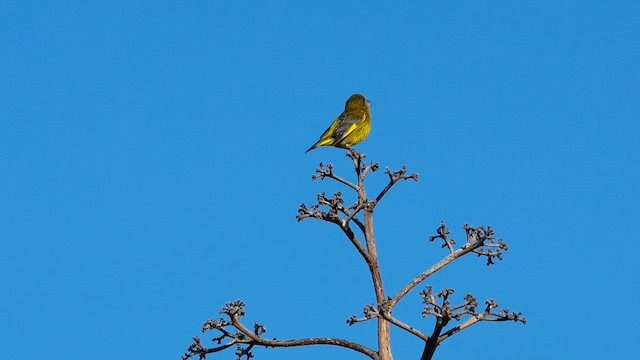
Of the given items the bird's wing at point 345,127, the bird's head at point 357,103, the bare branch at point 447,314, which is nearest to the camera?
the bare branch at point 447,314

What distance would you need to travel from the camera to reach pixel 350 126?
21.2 meters

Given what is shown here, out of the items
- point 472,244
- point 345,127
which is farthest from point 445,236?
point 345,127

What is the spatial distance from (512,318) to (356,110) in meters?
9.29

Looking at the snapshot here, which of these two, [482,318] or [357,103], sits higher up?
[357,103]

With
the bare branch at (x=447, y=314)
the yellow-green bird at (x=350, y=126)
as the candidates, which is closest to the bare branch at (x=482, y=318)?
the bare branch at (x=447, y=314)

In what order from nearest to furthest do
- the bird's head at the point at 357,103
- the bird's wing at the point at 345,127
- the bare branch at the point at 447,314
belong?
the bare branch at the point at 447,314 → the bird's wing at the point at 345,127 → the bird's head at the point at 357,103

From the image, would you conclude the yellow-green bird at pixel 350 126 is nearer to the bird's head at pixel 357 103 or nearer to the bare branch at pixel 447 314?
the bird's head at pixel 357 103

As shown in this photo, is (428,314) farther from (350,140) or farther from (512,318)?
(350,140)

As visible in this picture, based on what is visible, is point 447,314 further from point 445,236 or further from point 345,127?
point 345,127

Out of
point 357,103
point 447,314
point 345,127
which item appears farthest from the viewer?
point 357,103

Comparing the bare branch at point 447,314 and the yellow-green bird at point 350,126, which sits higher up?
the yellow-green bird at point 350,126

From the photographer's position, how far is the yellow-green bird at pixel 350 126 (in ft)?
69.4

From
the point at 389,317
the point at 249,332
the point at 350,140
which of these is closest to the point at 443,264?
the point at 389,317

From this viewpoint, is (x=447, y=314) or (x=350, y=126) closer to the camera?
(x=447, y=314)
